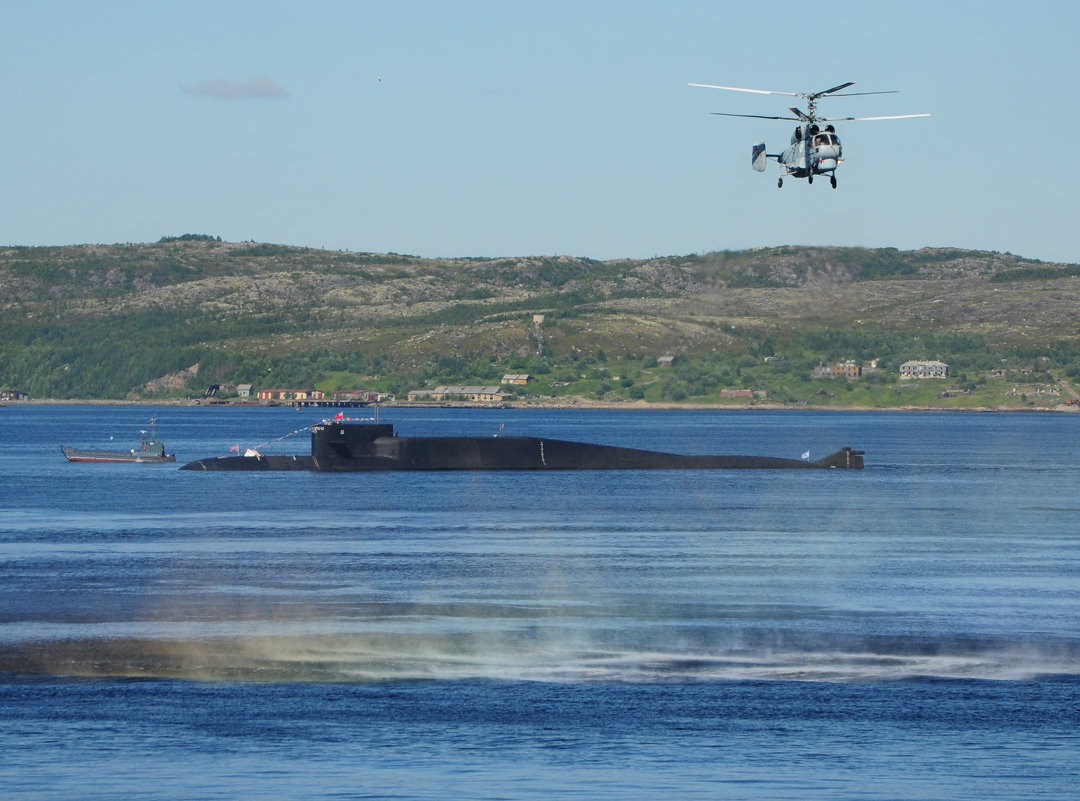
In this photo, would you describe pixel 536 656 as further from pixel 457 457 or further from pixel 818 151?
pixel 457 457

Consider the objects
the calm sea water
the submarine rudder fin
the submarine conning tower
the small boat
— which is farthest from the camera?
the small boat

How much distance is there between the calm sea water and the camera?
29.5 m

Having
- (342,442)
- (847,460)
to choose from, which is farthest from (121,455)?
(847,460)

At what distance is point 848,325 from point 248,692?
149m

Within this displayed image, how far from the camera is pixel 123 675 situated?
37.5 metres

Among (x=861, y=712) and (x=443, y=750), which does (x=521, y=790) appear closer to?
(x=443, y=750)

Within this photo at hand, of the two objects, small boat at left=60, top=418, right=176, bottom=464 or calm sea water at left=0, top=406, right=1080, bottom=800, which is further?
small boat at left=60, top=418, right=176, bottom=464

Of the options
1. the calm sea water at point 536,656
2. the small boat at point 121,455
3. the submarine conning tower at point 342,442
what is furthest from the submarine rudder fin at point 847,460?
the small boat at point 121,455

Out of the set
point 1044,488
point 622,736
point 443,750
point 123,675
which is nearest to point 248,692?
point 123,675

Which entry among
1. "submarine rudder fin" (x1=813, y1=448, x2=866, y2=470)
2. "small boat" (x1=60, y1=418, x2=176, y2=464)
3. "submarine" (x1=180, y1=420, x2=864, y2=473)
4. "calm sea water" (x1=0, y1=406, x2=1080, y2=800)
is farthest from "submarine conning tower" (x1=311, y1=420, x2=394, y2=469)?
"submarine rudder fin" (x1=813, y1=448, x2=866, y2=470)

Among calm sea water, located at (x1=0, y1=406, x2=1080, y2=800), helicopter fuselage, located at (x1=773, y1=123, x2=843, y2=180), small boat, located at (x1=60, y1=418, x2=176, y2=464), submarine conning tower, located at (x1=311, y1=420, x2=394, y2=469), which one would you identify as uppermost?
helicopter fuselage, located at (x1=773, y1=123, x2=843, y2=180)

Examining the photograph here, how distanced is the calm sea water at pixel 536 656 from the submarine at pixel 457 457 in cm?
3410

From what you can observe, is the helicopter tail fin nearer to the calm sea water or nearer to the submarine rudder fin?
the calm sea water

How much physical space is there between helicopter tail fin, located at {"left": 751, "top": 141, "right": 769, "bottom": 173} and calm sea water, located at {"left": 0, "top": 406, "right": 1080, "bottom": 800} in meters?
14.4
